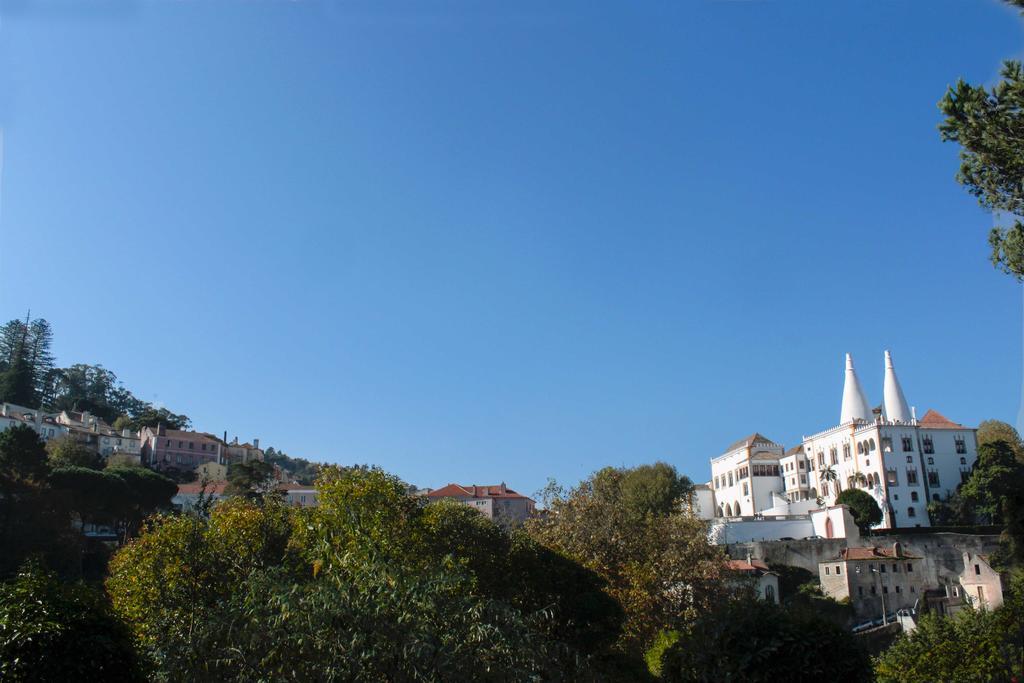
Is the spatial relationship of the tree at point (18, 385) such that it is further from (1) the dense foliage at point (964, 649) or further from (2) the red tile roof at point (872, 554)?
(1) the dense foliage at point (964, 649)

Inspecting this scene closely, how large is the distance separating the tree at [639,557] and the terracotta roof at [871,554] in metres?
25.7

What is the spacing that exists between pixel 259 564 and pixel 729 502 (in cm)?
6866

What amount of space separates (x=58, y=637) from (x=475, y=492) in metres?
83.0

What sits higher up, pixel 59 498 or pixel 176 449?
pixel 176 449

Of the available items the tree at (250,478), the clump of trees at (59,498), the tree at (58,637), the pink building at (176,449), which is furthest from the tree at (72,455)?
the tree at (58,637)

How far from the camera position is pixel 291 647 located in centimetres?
1030

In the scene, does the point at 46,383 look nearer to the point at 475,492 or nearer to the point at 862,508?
the point at 475,492

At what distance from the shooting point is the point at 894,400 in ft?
265

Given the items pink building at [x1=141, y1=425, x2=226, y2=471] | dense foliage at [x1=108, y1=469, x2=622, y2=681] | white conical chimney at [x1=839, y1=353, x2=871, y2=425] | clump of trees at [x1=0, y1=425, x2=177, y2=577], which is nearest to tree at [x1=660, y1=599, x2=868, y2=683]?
dense foliage at [x1=108, y1=469, x2=622, y2=681]

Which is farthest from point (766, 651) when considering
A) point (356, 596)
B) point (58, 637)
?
point (58, 637)

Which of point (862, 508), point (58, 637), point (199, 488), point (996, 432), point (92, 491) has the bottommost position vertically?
point (58, 637)

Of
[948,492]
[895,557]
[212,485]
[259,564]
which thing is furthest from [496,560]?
[212,485]

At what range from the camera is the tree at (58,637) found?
360 inches

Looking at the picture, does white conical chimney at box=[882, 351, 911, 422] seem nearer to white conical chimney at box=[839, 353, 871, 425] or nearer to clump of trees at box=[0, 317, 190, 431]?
white conical chimney at box=[839, 353, 871, 425]
